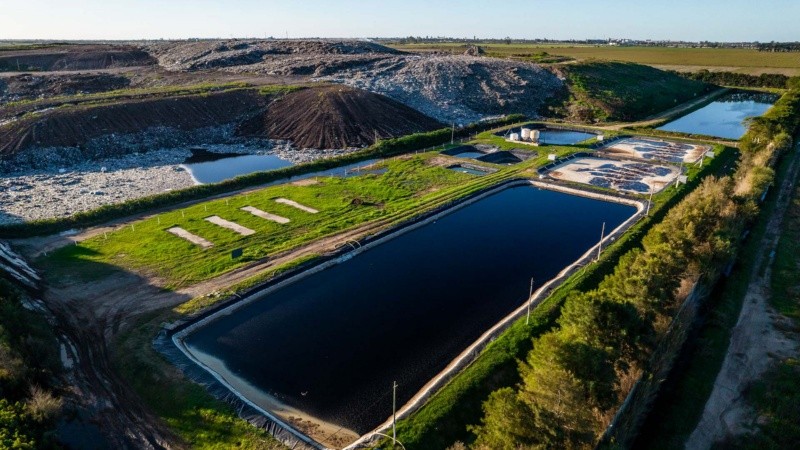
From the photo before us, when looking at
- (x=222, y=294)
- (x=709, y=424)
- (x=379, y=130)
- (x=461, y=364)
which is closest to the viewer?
(x=709, y=424)

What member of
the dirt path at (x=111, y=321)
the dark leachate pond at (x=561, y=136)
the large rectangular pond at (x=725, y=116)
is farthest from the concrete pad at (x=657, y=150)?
the dirt path at (x=111, y=321)

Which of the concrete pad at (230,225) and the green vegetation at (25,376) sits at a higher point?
the concrete pad at (230,225)

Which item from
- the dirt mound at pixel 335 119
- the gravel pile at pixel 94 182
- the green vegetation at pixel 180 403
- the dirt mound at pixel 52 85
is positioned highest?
the dirt mound at pixel 52 85

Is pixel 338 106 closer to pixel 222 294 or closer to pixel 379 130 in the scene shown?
pixel 379 130

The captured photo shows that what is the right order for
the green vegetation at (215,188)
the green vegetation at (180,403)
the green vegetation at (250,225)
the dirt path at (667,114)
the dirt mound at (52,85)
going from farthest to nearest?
1. the dirt mound at (52,85)
2. the dirt path at (667,114)
3. the green vegetation at (215,188)
4. the green vegetation at (250,225)
5. the green vegetation at (180,403)

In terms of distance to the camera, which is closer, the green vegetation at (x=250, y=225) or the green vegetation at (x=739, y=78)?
the green vegetation at (x=250, y=225)

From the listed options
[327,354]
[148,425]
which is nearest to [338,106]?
[327,354]

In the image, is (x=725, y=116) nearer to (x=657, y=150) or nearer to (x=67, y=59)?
(x=657, y=150)

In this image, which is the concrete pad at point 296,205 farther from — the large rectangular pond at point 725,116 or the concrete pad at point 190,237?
the large rectangular pond at point 725,116
